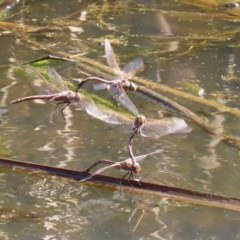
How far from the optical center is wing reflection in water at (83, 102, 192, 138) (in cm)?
230

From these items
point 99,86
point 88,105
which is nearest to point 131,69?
point 99,86

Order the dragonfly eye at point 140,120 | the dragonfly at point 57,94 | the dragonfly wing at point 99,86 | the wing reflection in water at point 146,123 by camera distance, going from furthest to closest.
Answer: the dragonfly wing at point 99,86 → the dragonfly at point 57,94 → the wing reflection in water at point 146,123 → the dragonfly eye at point 140,120

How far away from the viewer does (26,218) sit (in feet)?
6.13

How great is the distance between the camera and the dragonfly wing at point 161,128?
90.9 inches

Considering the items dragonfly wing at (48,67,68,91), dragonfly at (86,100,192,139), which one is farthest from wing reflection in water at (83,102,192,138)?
dragonfly wing at (48,67,68,91)

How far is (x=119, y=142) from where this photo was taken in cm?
236

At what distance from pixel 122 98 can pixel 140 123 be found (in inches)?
12.9

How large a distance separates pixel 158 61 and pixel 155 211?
1446mm

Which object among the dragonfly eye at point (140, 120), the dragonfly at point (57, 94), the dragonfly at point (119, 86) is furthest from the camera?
the dragonfly at point (119, 86)

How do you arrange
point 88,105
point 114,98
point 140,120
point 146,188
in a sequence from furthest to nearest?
point 114,98 → point 88,105 → point 140,120 → point 146,188

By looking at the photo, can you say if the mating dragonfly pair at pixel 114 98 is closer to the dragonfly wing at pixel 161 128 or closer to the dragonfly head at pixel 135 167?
the dragonfly wing at pixel 161 128

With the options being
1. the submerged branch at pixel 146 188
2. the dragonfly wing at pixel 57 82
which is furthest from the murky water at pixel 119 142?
the dragonfly wing at pixel 57 82

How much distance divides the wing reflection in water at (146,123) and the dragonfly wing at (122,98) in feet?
0.25

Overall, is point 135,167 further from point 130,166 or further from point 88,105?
point 88,105
